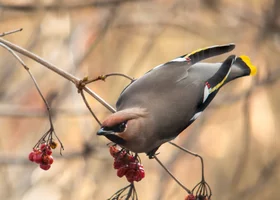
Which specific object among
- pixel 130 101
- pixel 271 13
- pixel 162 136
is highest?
pixel 271 13

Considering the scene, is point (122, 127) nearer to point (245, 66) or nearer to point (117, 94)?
point (245, 66)

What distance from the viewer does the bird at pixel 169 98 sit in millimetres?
2303

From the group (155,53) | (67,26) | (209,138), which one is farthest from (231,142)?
(67,26)

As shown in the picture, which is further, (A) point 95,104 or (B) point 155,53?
(B) point 155,53

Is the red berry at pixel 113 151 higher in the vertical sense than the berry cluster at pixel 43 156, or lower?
lower

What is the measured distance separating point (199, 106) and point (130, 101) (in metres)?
0.27

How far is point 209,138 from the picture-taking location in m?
6.66

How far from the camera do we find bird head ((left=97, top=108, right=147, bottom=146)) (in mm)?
2092

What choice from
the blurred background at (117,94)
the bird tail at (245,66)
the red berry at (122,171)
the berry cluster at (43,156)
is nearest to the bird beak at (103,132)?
the red berry at (122,171)

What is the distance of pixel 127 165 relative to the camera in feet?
7.63

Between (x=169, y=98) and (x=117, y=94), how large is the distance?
294cm

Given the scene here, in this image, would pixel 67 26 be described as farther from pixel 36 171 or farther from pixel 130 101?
pixel 130 101

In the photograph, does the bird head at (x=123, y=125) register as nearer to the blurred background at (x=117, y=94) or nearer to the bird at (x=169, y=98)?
the bird at (x=169, y=98)

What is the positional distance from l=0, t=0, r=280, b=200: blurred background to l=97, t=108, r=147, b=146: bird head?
1313 mm
